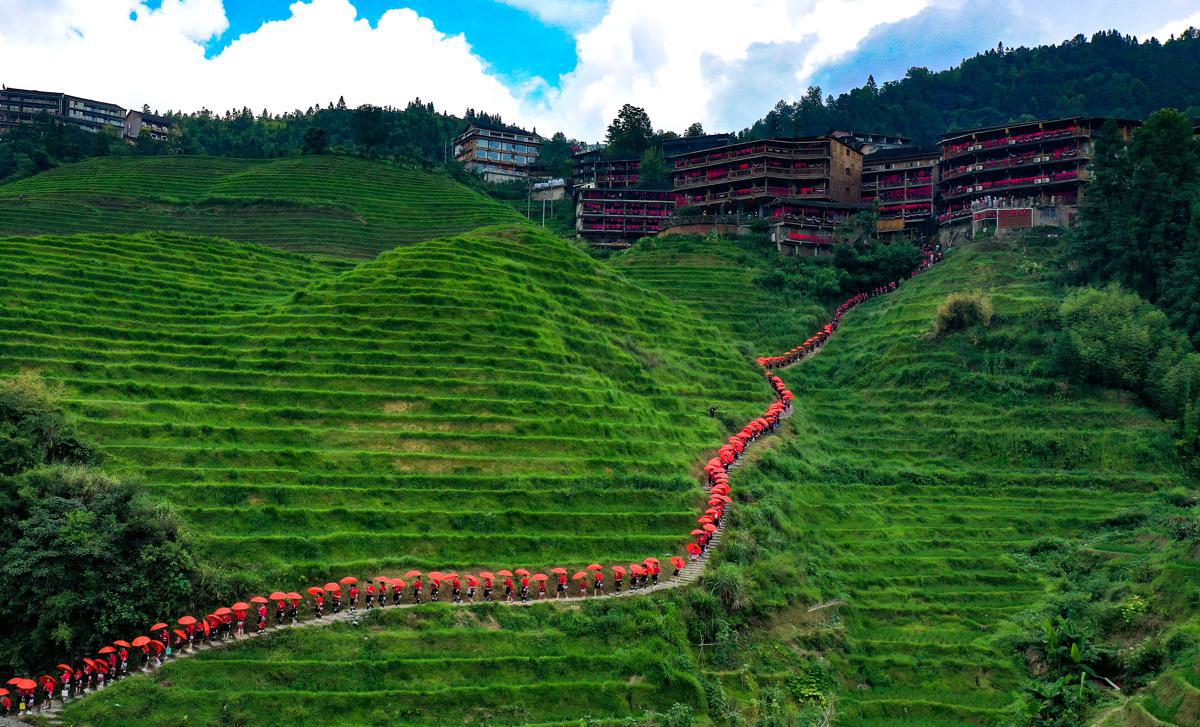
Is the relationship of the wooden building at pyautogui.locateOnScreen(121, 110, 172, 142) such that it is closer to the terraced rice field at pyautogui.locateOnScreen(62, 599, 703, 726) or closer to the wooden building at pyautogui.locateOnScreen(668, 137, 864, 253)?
the wooden building at pyautogui.locateOnScreen(668, 137, 864, 253)

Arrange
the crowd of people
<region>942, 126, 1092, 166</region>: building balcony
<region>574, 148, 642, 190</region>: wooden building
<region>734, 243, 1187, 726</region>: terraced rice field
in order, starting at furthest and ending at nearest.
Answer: <region>574, 148, 642, 190</region>: wooden building → <region>942, 126, 1092, 166</region>: building balcony → <region>734, 243, 1187, 726</region>: terraced rice field → the crowd of people

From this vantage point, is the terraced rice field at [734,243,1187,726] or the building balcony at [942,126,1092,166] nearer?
the terraced rice field at [734,243,1187,726]

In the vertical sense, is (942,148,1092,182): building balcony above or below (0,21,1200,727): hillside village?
above

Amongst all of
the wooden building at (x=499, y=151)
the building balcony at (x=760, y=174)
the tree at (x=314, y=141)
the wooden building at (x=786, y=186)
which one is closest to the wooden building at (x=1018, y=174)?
the wooden building at (x=786, y=186)

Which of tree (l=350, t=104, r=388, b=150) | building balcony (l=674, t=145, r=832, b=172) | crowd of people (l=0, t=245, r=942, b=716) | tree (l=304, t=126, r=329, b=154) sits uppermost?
tree (l=350, t=104, r=388, b=150)

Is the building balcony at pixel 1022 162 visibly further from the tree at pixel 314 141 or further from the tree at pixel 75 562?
the tree at pixel 75 562

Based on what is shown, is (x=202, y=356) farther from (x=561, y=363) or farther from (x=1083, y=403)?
(x=1083, y=403)

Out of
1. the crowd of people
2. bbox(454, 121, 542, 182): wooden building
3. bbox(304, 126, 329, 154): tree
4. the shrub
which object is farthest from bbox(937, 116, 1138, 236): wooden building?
bbox(304, 126, 329, 154): tree
